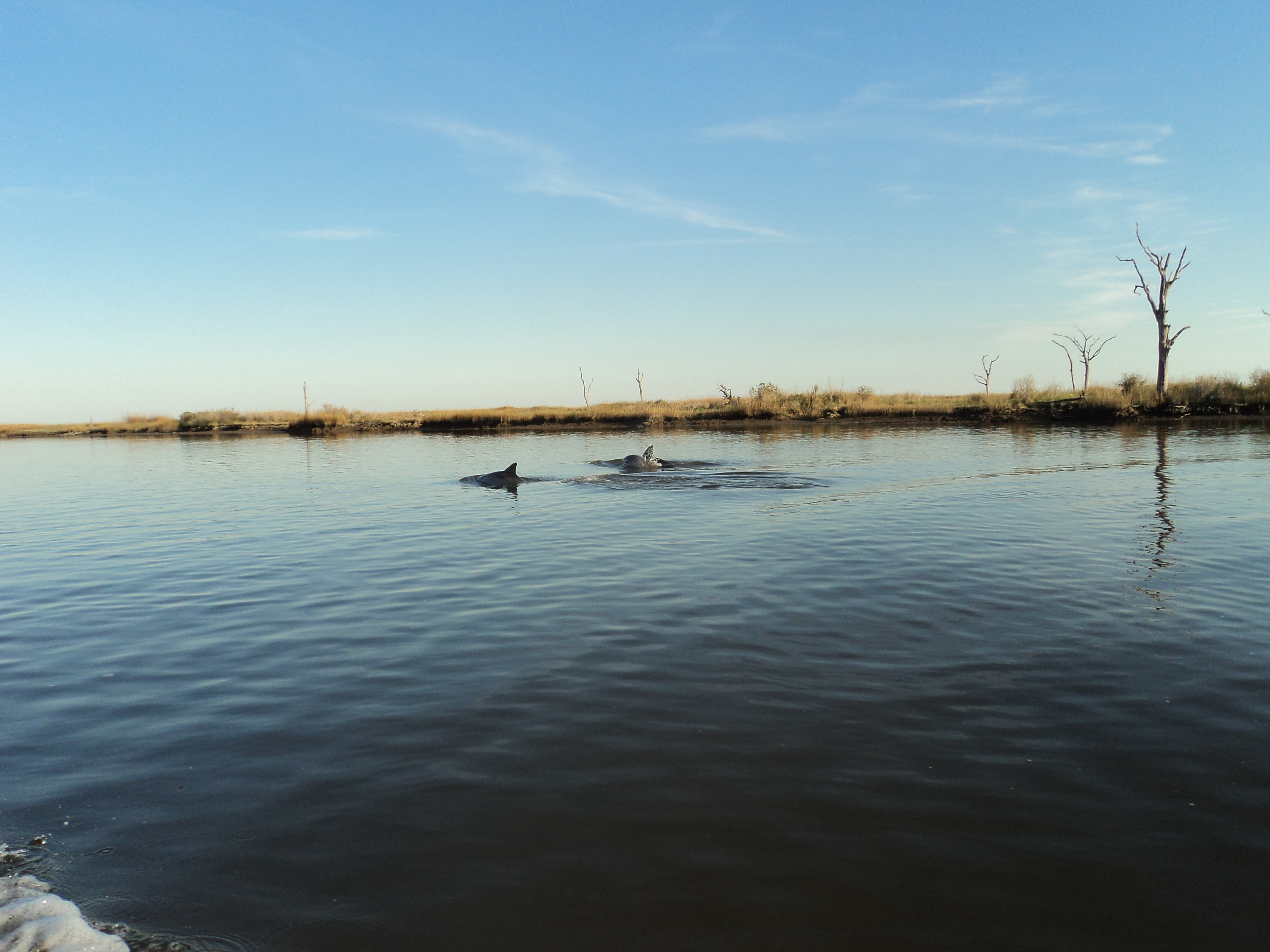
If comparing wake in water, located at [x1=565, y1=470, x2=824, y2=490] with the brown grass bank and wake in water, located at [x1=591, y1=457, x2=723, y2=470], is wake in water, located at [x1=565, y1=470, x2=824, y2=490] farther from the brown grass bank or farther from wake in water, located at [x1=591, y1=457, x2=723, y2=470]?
the brown grass bank

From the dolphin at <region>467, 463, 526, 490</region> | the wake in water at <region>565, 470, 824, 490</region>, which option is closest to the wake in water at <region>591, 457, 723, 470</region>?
the wake in water at <region>565, 470, 824, 490</region>

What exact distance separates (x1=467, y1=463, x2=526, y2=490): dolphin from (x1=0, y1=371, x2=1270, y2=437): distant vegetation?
119ft

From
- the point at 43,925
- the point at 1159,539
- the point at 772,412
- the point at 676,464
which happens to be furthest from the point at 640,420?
the point at 43,925

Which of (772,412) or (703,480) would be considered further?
(772,412)

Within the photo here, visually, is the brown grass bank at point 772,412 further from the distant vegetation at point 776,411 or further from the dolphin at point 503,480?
the dolphin at point 503,480

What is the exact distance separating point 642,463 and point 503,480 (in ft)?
15.8

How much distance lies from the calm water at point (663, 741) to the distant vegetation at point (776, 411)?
137ft

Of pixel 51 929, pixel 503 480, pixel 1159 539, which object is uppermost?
pixel 503 480

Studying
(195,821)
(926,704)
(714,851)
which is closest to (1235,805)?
(926,704)

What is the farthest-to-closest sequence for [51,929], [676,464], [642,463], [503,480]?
[676,464], [642,463], [503,480], [51,929]

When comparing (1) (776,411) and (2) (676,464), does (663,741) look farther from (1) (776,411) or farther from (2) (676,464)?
(1) (776,411)

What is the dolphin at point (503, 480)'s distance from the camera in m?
21.5

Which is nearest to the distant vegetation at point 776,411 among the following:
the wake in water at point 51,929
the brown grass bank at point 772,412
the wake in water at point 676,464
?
the brown grass bank at point 772,412

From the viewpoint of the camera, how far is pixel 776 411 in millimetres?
58344
